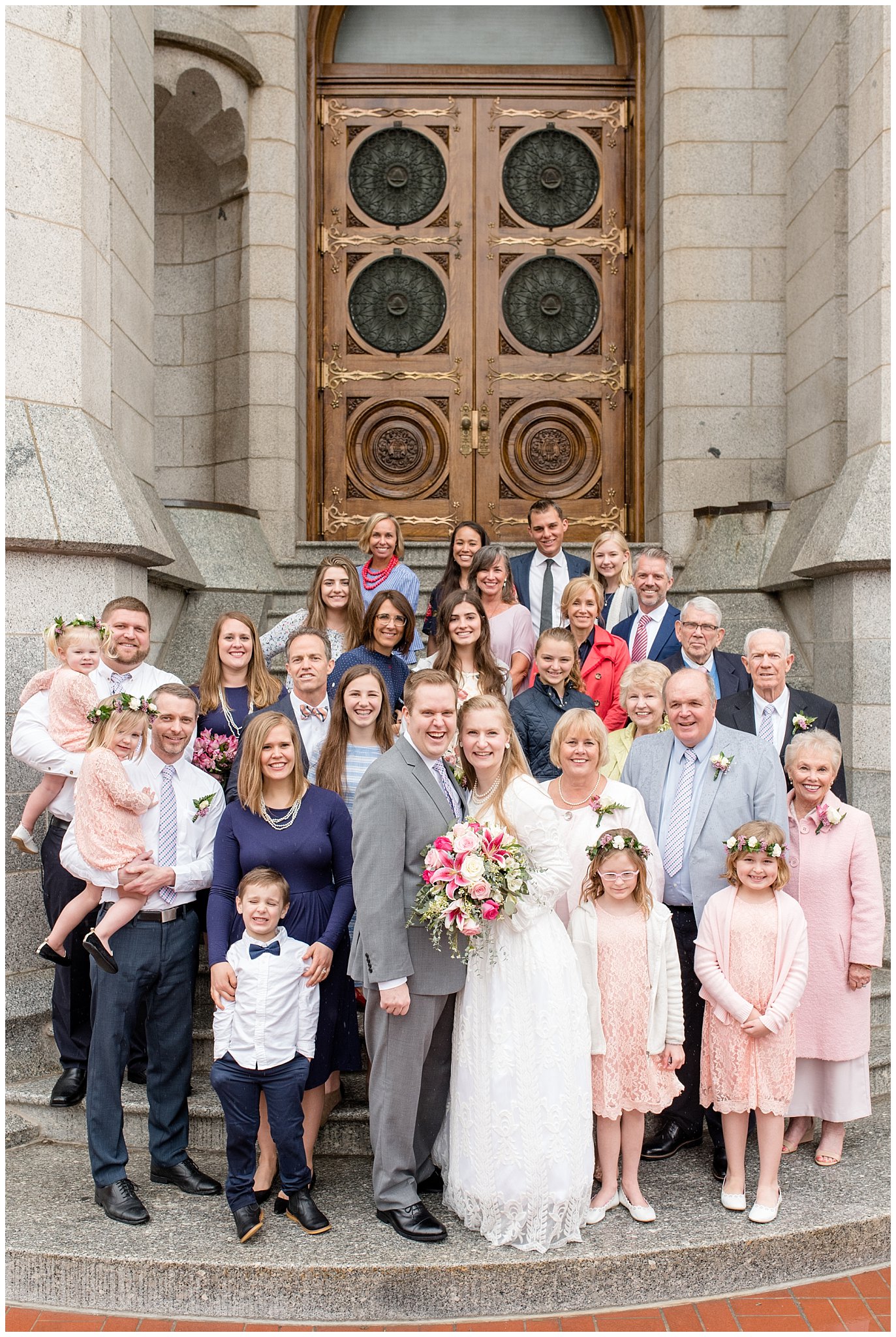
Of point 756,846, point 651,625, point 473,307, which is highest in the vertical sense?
point 473,307

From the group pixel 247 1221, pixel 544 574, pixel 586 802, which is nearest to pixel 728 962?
pixel 586 802

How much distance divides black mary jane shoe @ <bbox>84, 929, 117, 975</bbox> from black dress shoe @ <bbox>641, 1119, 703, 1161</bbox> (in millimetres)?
2234

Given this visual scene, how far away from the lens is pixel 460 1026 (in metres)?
4.03

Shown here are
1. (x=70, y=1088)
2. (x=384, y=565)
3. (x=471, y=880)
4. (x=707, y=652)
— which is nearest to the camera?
(x=471, y=880)

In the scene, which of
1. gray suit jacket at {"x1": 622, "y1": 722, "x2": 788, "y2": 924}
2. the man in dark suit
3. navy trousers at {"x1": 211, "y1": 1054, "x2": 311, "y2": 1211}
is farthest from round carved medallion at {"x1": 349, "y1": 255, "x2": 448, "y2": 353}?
navy trousers at {"x1": 211, "y1": 1054, "x2": 311, "y2": 1211}

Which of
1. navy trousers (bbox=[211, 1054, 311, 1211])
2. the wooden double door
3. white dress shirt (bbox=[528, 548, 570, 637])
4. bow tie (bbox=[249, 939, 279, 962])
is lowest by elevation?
navy trousers (bbox=[211, 1054, 311, 1211])

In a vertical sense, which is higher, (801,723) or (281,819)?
(801,723)

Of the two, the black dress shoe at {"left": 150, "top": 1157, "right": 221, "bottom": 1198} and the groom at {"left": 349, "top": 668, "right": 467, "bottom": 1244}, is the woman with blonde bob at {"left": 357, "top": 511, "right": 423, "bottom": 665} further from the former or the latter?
the black dress shoe at {"left": 150, "top": 1157, "right": 221, "bottom": 1198}

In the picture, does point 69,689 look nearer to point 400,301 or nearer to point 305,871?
point 305,871

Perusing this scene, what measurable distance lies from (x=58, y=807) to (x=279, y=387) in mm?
5346

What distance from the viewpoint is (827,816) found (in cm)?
457

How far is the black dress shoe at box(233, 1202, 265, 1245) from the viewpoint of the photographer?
12.8 feet

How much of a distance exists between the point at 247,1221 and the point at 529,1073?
3.63ft

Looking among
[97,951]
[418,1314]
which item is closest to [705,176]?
[97,951]
